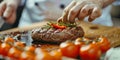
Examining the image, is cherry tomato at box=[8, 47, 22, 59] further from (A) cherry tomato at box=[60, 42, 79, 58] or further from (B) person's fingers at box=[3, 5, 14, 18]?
(B) person's fingers at box=[3, 5, 14, 18]

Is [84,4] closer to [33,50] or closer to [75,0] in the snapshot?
[75,0]

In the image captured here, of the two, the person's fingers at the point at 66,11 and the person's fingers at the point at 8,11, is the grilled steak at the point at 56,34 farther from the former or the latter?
the person's fingers at the point at 8,11

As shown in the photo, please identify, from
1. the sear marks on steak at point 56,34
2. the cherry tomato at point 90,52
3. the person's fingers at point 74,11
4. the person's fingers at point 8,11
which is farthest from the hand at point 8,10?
the cherry tomato at point 90,52

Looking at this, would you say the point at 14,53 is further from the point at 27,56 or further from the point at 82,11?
the point at 82,11

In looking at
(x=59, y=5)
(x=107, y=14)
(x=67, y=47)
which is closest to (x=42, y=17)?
(x=59, y=5)

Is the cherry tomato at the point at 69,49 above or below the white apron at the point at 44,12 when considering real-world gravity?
below

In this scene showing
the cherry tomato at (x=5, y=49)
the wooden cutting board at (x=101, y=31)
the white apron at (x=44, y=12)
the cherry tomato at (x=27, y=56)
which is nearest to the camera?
the cherry tomato at (x=27, y=56)

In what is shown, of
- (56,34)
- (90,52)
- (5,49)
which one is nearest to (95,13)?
(56,34)

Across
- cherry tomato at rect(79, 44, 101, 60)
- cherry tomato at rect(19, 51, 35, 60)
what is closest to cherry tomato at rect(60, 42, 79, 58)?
cherry tomato at rect(79, 44, 101, 60)
